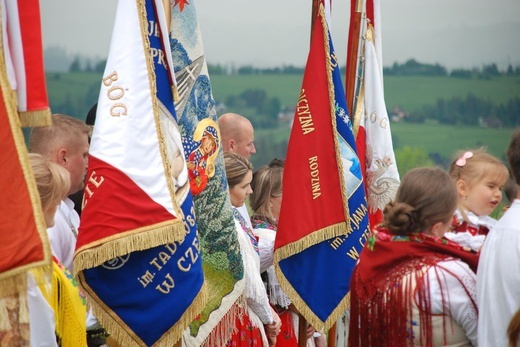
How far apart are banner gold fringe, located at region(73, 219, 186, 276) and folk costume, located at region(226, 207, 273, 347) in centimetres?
84

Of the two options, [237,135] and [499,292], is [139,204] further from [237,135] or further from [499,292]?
[237,135]

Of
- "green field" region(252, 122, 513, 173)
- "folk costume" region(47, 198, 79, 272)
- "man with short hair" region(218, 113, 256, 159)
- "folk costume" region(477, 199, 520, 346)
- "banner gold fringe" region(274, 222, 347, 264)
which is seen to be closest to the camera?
"folk costume" region(477, 199, 520, 346)

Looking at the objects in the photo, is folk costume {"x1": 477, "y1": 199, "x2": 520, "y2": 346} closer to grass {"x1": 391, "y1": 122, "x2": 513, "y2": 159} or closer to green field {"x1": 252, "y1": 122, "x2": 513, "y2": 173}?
green field {"x1": 252, "y1": 122, "x2": 513, "y2": 173}

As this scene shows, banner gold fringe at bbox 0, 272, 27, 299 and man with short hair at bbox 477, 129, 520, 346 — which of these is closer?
banner gold fringe at bbox 0, 272, 27, 299

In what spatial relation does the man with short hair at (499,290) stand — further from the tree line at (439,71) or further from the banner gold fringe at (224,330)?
the tree line at (439,71)

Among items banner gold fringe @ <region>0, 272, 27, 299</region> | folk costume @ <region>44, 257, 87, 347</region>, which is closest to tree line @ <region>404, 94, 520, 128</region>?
folk costume @ <region>44, 257, 87, 347</region>

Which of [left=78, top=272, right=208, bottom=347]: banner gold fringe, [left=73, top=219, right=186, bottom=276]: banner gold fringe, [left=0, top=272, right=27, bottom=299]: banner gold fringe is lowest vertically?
[left=78, top=272, right=208, bottom=347]: banner gold fringe

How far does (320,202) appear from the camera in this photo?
14.6 feet

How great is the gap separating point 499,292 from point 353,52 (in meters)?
2.59

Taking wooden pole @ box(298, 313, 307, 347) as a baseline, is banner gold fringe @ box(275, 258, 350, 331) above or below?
above

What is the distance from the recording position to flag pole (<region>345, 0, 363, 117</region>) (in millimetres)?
5246

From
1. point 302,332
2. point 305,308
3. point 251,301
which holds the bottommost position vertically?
point 302,332

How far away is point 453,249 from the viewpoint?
123 inches

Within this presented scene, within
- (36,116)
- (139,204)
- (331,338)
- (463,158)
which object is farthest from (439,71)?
(36,116)
